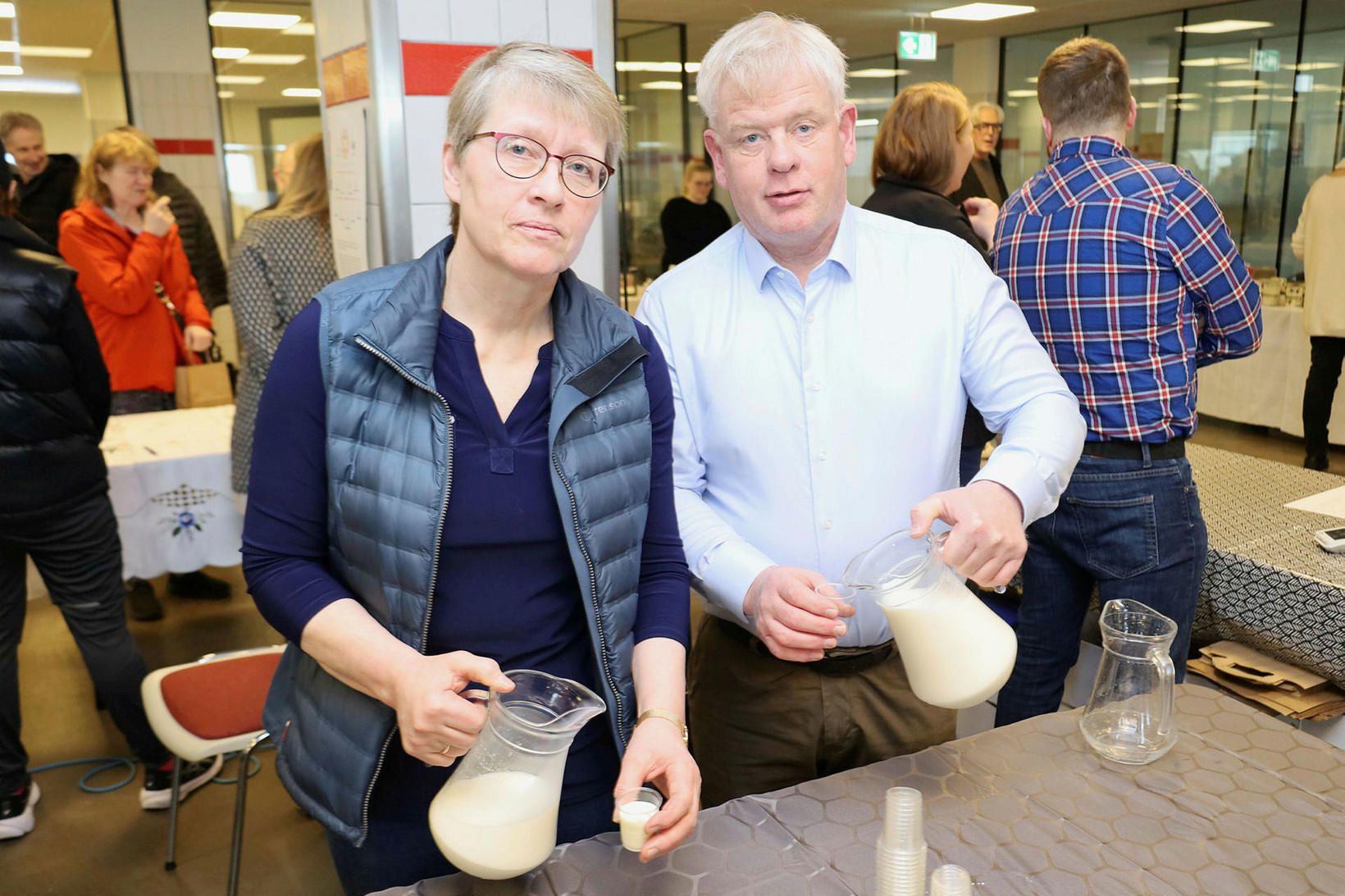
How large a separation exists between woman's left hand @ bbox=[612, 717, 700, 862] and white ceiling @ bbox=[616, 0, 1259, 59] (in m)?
8.19

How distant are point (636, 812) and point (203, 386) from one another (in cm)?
389

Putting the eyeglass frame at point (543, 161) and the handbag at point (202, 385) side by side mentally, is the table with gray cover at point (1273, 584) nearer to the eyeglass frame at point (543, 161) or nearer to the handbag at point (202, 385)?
the eyeglass frame at point (543, 161)

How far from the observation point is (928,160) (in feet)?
10.4

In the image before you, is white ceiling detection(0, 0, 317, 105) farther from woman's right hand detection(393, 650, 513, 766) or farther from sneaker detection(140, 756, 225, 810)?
woman's right hand detection(393, 650, 513, 766)

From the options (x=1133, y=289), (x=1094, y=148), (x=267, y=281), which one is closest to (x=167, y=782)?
(x=267, y=281)

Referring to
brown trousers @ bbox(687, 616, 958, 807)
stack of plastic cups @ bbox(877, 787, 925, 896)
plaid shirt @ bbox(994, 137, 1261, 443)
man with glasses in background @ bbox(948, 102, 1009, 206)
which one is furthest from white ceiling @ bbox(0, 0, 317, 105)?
stack of plastic cups @ bbox(877, 787, 925, 896)

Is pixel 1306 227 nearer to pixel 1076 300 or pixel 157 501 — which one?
pixel 1076 300

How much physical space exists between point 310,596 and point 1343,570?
2105 millimetres

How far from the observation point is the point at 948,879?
37.0 inches

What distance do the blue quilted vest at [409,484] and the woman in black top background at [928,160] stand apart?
1933 millimetres

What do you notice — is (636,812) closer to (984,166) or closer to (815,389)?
(815,389)

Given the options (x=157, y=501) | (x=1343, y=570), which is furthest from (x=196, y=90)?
(x=1343, y=570)

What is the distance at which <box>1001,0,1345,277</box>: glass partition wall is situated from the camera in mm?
8672

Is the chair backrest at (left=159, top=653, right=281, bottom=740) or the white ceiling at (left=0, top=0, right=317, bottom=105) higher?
the white ceiling at (left=0, top=0, right=317, bottom=105)
